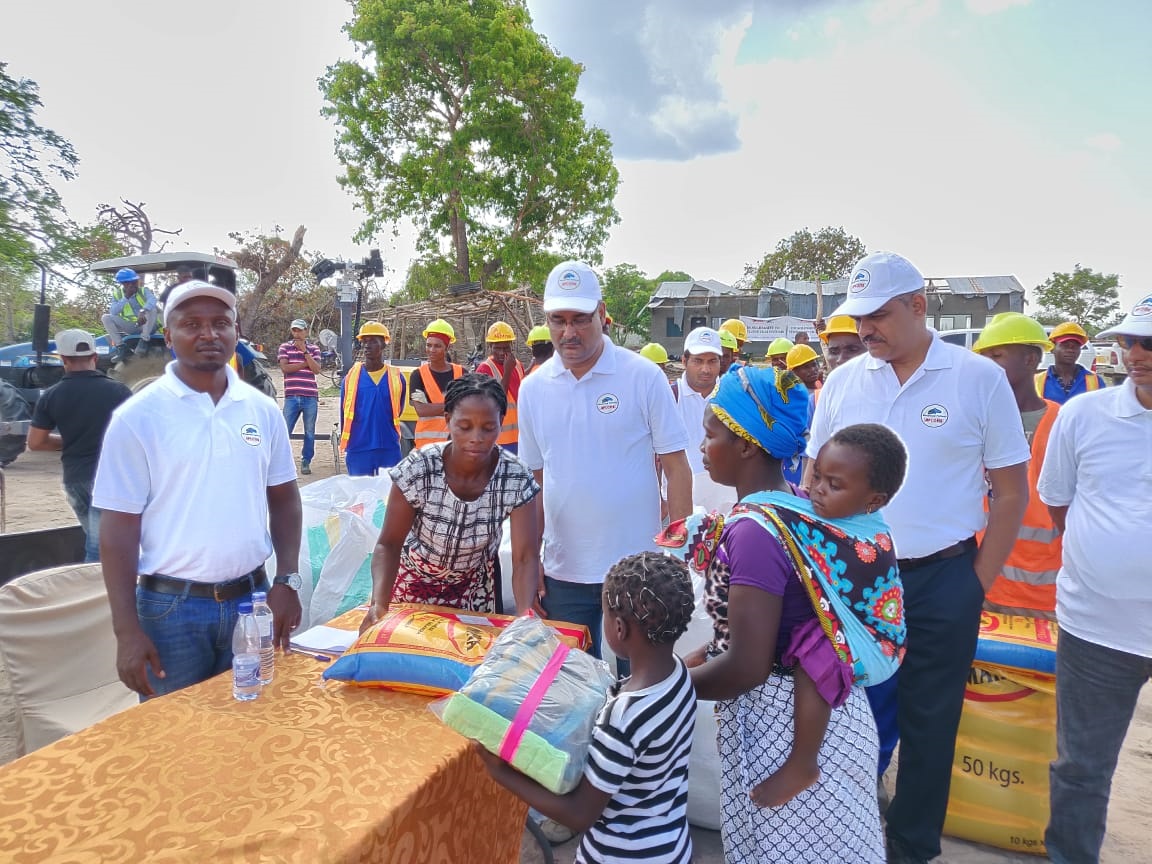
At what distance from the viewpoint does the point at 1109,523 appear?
7.17ft

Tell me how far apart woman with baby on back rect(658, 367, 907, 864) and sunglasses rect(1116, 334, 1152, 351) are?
1.23 metres

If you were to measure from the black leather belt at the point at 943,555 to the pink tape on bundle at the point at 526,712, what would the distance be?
150 centimetres

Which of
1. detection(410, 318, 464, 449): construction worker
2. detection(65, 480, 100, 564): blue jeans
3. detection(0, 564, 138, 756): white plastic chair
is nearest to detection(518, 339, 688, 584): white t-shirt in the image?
detection(0, 564, 138, 756): white plastic chair

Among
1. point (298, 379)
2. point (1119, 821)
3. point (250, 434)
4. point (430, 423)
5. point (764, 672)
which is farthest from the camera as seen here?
point (298, 379)

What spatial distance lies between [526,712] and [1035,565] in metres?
3.28

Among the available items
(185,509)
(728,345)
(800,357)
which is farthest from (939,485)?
(728,345)

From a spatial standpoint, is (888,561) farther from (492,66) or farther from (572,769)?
(492,66)

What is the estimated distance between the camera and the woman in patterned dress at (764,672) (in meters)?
1.45

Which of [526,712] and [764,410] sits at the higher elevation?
[764,410]

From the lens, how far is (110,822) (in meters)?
1.33

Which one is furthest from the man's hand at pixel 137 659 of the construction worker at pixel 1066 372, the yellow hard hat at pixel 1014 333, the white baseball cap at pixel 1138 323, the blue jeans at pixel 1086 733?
the construction worker at pixel 1066 372

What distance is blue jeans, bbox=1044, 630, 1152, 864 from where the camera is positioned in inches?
84.7

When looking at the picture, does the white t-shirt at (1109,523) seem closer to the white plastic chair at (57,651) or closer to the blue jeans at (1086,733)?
the blue jeans at (1086,733)

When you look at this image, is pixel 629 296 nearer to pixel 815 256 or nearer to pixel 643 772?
pixel 815 256
